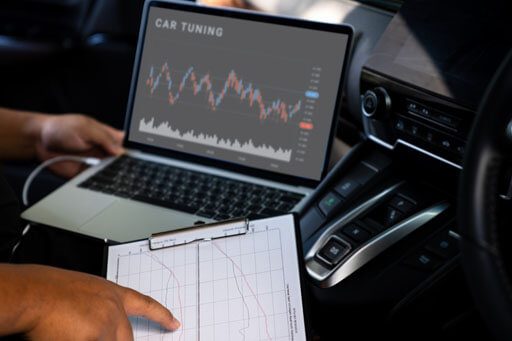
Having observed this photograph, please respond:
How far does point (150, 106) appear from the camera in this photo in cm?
106

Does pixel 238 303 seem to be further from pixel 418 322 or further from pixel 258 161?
pixel 258 161

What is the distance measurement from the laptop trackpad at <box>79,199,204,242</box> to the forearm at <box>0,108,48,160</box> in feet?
1.09

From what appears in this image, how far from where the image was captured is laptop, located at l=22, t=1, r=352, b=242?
0.97m

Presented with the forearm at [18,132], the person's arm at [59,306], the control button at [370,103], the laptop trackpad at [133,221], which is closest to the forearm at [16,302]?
the person's arm at [59,306]

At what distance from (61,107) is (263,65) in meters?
1.36

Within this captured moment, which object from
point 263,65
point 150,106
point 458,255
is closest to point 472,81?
point 458,255

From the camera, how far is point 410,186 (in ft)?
2.91

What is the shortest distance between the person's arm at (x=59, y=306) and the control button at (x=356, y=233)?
0.29 m

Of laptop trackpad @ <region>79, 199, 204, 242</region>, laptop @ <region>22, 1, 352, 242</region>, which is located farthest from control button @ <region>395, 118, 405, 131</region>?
laptop trackpad @ <region>79, 199, 204, 242</region>

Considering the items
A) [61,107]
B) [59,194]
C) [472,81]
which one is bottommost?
[61,107]

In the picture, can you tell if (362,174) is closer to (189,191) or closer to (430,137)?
(430,137)

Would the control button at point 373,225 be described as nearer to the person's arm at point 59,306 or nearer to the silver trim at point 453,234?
the silver trim at point 453,234

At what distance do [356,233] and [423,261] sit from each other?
102 millimetres

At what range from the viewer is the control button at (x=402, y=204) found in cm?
85
